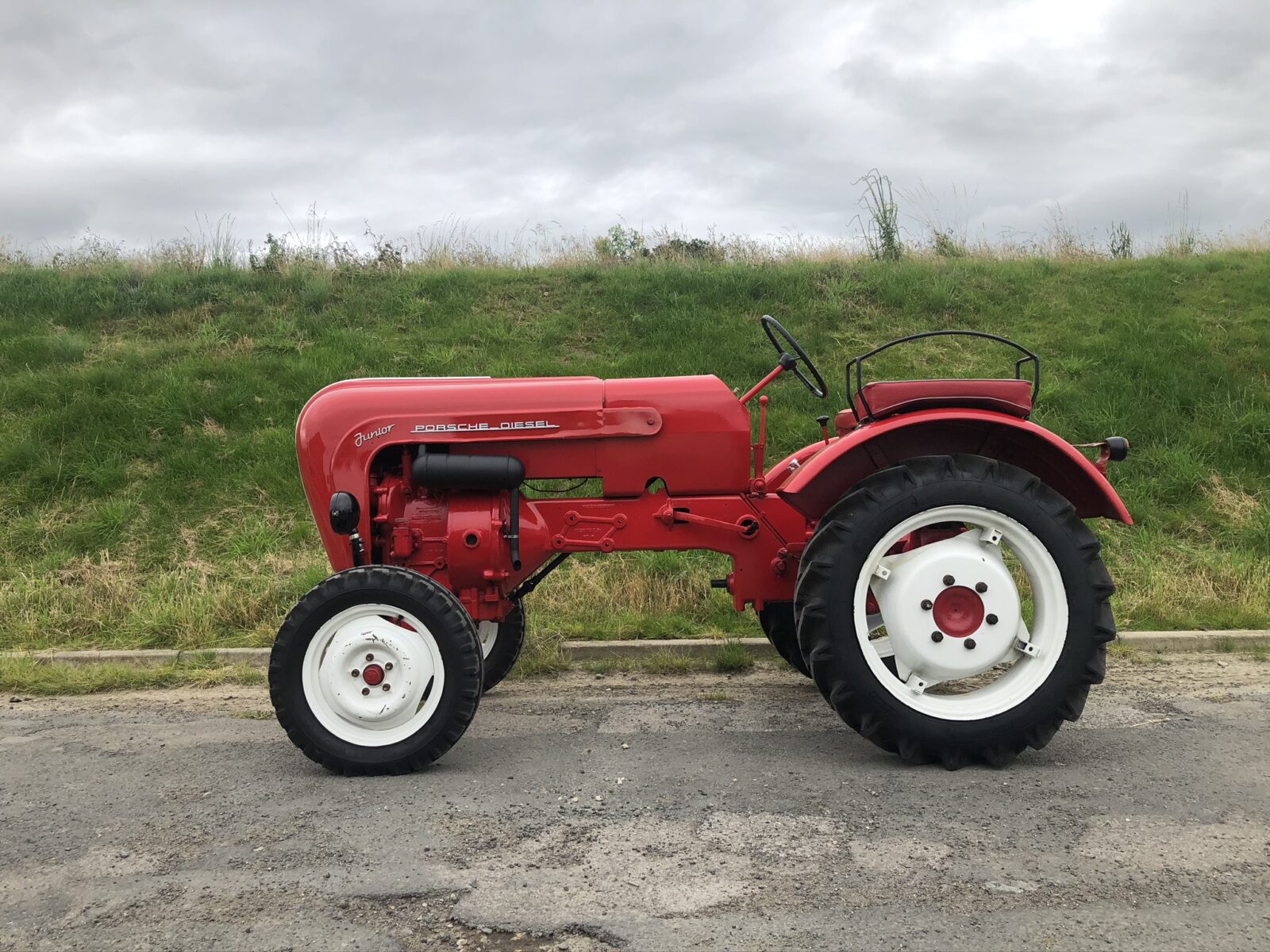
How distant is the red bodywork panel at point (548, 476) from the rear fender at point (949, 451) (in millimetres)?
101

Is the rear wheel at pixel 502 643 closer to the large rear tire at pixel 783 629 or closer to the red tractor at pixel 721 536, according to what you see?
the red tractor at pixel 721 536

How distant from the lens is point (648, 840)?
2.56 meters

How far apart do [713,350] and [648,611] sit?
12.8ft

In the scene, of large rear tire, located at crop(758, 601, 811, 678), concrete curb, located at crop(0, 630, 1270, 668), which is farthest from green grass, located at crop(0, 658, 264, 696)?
large rear tire, located at crop(758, 601, 811, 678)

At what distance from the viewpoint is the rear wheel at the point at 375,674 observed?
10.4 ft

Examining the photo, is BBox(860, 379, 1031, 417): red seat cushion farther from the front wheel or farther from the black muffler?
the black muffler

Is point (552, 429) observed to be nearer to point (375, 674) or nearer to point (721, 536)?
point (721, 536)

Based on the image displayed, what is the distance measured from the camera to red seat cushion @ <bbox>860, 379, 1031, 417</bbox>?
11.2 ft

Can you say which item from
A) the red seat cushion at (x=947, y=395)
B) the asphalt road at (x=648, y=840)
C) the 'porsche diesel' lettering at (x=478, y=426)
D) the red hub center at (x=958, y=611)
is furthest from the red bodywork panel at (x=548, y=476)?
the asphalt road at (x=648, y=840)

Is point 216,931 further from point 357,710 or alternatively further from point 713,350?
point 713,350

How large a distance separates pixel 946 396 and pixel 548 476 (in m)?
1.58

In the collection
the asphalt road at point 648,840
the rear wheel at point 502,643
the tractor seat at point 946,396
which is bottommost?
the asphalt road at point 648,840

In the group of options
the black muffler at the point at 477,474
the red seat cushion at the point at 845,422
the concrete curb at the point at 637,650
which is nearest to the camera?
the black muffler at the point at 477,474

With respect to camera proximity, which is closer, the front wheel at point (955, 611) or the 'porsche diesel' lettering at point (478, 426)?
the front wheel at point (955, 611)
